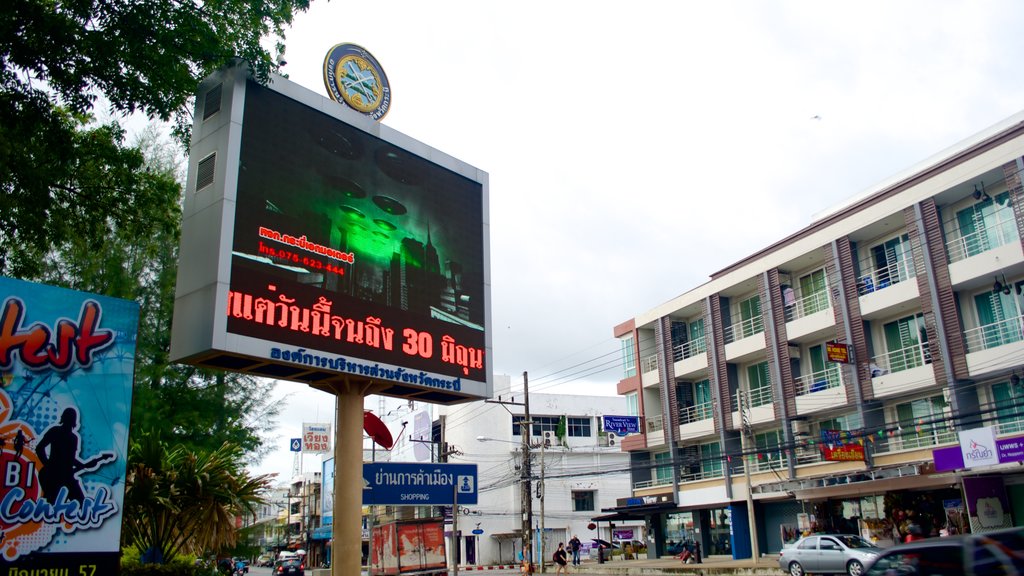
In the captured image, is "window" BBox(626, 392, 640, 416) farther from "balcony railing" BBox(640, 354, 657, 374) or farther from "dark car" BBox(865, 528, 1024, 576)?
"dark car" BBox(865, 528, 1024, 576)

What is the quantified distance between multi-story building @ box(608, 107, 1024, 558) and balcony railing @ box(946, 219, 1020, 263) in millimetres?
54

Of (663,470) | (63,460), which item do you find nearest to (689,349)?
(663,470)

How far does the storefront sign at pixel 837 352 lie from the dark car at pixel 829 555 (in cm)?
827

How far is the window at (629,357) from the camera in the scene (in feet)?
162

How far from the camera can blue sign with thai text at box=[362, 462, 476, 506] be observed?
17.1m

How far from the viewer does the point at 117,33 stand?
563 inches

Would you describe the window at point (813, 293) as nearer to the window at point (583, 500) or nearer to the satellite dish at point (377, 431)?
the satellite dish at point (377, 431)

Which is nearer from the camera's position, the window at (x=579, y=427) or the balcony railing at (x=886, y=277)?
the balcony railing at (x=886, y=277)

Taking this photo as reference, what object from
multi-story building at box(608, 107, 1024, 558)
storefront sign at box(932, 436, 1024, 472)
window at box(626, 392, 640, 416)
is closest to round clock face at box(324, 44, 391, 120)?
multi-story building at box(608, 107, 1024, 558)

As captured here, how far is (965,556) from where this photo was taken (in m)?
9.70

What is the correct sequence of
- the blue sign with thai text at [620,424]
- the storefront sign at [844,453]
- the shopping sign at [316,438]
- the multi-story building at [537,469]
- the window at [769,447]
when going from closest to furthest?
the storefront sign at [844,453], the window at [769,447], the blue sign with thai text at [620,424], the multi-story building at [537,469], the shopping sign at [316,438]

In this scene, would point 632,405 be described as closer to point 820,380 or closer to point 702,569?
point 820,380

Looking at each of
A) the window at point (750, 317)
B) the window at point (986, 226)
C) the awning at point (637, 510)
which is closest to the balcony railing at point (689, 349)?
the window at point (750, 317)

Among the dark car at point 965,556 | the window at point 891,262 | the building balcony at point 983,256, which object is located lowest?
the dark car at point 965,556
